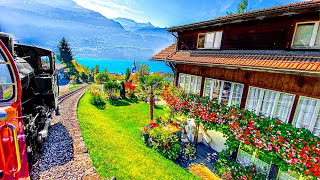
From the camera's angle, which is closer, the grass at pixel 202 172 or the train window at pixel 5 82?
the train window at pixel 5 82

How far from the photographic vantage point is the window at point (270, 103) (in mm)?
6520

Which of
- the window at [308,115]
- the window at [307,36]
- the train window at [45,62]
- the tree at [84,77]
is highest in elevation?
the window at [307,36]

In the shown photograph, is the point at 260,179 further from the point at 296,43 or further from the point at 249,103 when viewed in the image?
the point at 296,43

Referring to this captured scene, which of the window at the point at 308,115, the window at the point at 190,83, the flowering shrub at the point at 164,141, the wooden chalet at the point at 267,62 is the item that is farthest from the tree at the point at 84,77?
the window at the point at 308,115

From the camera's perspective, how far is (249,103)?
25.3ft

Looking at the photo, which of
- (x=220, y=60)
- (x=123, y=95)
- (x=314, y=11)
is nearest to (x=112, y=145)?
(x=220, y=60)

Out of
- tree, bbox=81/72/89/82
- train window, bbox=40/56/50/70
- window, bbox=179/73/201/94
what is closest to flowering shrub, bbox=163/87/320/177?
window, bbox=179/73/201/94

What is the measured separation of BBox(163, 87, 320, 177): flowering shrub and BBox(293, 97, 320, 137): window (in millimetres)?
501

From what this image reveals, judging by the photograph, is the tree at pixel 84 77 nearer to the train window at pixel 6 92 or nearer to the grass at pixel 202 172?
the grass at pixel 202 172

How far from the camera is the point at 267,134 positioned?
6.36m

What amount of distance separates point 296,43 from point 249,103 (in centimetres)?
303

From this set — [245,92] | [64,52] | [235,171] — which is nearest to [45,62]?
[245,92]

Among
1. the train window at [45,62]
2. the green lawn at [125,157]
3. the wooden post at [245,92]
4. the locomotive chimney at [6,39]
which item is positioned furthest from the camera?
the train window at [45,62]

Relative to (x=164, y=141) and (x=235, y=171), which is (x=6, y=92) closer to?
(x=164, y=141)
